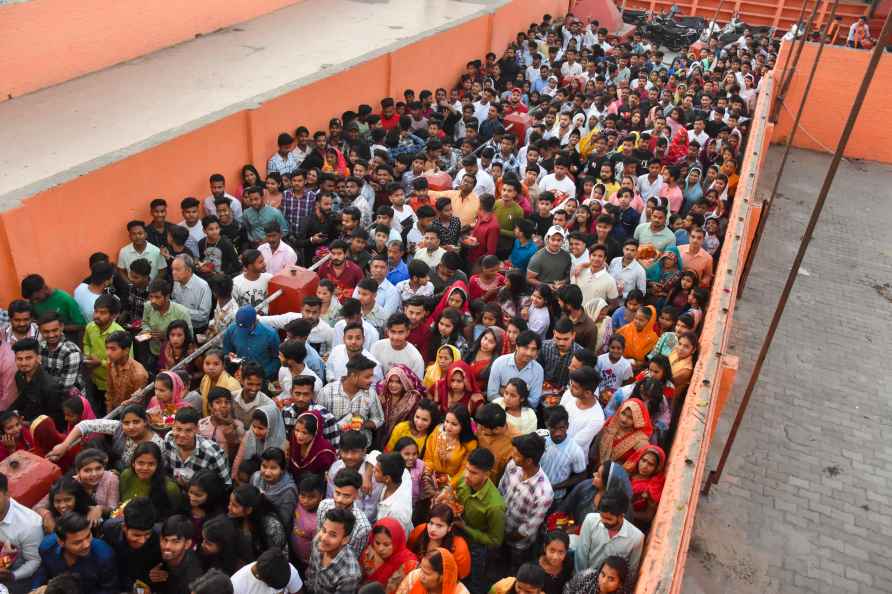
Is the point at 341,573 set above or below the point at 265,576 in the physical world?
below

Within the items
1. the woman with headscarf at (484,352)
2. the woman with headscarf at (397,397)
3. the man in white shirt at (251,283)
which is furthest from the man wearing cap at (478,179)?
the woman with headscarf at (397,397)

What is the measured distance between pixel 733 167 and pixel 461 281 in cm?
535

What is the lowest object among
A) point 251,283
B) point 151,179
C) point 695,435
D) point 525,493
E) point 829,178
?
point 251,283

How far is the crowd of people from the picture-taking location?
4023 mm

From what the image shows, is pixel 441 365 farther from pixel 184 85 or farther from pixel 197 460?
pixel 184 85

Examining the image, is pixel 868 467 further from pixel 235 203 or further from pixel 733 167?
pixel 235 203

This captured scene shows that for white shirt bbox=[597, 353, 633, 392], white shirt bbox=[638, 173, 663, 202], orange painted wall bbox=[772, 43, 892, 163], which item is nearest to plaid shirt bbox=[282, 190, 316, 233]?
white shirt bbox=[597, 353, 633, 392]

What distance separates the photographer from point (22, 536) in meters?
3.96

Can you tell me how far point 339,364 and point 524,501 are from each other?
1.76 m

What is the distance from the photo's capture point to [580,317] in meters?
6.40

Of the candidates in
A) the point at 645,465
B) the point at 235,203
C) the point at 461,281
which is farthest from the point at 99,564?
the point at 235,203

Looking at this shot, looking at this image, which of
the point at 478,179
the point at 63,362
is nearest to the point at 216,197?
the point at 63,362

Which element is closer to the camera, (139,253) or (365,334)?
(365,334)

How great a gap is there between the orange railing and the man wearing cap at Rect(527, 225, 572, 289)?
138 centimetres
